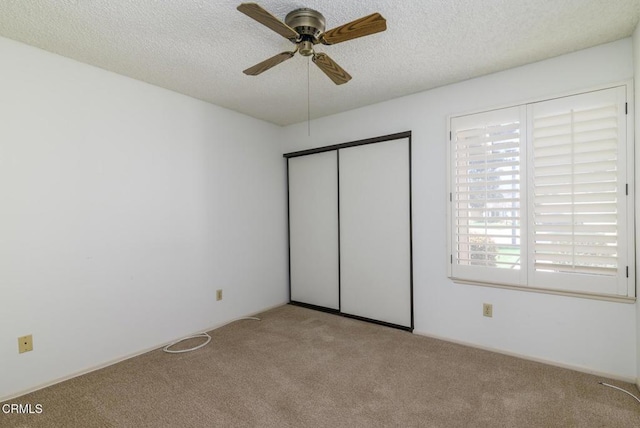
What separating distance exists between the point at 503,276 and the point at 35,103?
384 centimetres

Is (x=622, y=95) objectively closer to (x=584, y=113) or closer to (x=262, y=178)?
(x=584, y=113)

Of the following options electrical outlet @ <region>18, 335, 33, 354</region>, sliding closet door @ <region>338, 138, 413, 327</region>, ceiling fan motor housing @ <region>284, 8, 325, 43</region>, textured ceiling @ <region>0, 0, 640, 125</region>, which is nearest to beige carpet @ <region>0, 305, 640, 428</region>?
electrical outlet @ <region>18, 335, 33, 354</region>

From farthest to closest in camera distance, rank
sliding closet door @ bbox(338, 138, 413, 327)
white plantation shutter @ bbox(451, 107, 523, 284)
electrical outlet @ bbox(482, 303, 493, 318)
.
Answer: sliding closet door @ bbox(338, 138, 413, 327), electrical outlet @ bbox(482, 303, 493, 318), white plantation shutter @ bbox(451, 107, 523, 284)

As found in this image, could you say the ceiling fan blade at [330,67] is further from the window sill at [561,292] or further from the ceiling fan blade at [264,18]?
the window sill at [561,292]

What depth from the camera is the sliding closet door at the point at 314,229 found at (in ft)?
12.6

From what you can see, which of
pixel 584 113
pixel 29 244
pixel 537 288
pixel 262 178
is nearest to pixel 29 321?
pixel 29 244

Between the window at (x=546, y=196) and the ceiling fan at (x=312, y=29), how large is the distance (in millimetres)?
1560

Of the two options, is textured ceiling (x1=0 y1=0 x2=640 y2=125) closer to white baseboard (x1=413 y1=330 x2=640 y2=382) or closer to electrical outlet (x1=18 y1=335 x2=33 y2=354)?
electrical outlet (x1=18 y1=335 x2=33 y2=354)

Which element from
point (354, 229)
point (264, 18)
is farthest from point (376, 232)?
point (264, 18)

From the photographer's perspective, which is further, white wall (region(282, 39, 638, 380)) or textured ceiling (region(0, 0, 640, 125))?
white wall (region(282, 39, 638, 380))

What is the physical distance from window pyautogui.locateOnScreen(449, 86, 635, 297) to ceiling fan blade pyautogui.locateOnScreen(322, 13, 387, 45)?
5.24ft

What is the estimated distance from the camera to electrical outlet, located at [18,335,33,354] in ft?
7.09

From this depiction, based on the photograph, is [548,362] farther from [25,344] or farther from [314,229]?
[25,344]

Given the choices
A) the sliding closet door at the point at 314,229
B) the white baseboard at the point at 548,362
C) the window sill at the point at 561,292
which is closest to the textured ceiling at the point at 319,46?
the sliding closet door at the point at 314,229
